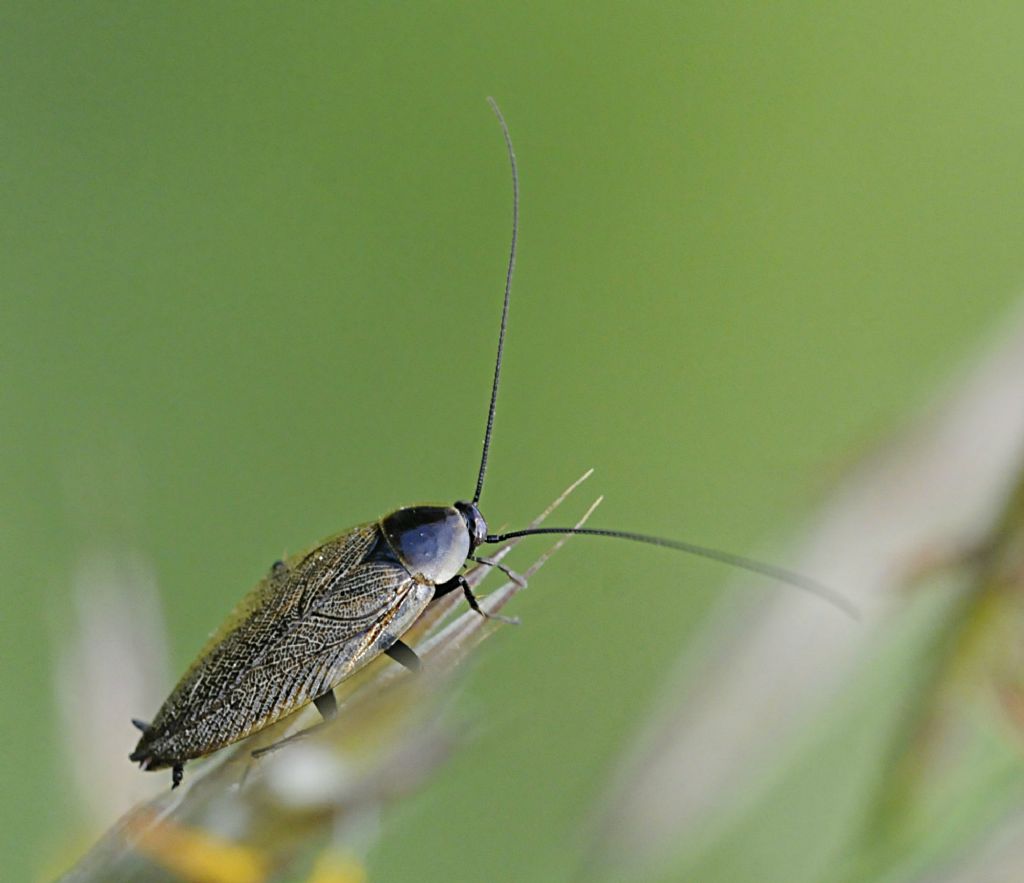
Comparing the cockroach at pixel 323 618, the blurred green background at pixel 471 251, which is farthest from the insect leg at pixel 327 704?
the blurred green background at pixel 471 251

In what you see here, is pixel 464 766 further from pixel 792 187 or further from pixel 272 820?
pixel 792 187

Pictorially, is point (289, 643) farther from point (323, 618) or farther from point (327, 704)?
point (327, 704)

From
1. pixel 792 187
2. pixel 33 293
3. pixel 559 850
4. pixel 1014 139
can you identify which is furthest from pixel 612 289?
pixel 559 850

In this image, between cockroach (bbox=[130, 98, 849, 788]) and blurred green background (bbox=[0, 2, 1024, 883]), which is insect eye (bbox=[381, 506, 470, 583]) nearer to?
cockroach (bbox=[130, 98, 849, 788])

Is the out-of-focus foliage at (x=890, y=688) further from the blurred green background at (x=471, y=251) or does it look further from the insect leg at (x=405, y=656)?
the blurred green background at (x=471, y=251)


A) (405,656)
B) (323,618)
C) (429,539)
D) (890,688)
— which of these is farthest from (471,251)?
(405,656)

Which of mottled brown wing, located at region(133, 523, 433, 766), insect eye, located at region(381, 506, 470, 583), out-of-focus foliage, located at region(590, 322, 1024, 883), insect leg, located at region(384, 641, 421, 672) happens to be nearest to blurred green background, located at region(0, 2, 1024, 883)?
insect eye, located at region(381, 506, 470, 583)
